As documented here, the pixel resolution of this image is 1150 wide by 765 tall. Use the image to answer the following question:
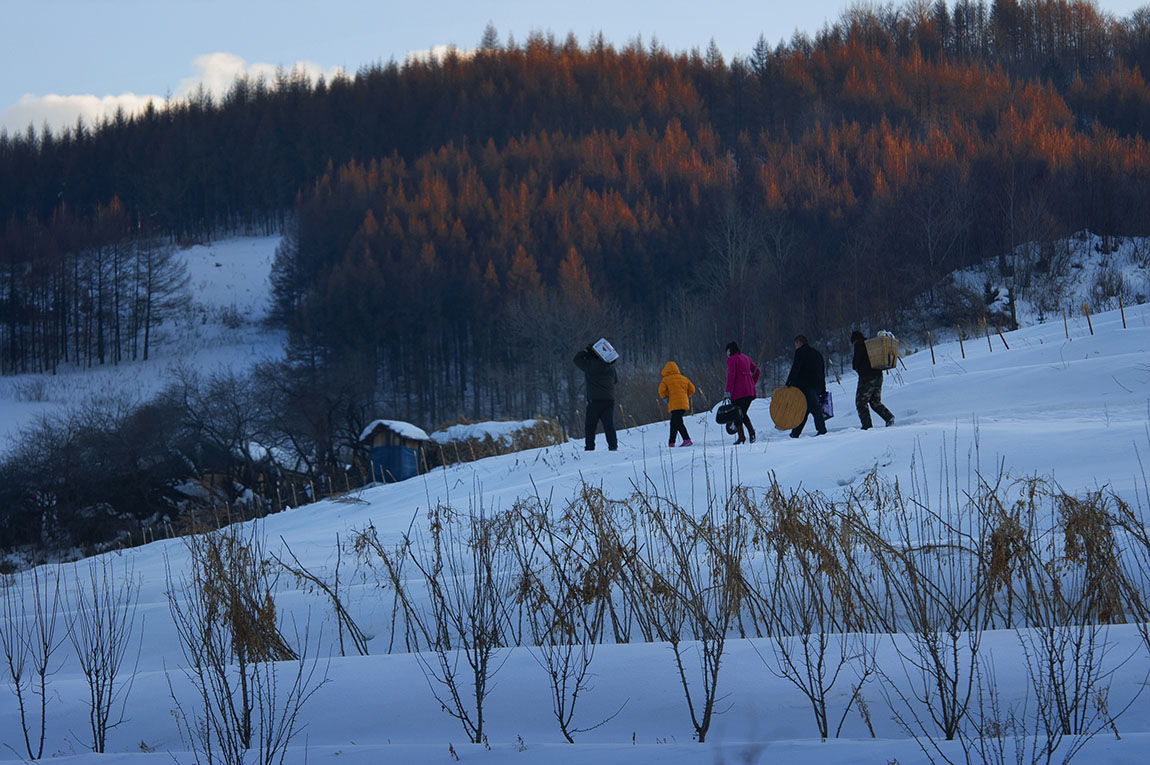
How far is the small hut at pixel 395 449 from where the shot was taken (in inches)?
1046

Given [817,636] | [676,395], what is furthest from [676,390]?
[817,636]

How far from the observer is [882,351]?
1288 cm

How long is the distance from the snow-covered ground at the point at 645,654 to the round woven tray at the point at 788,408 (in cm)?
38

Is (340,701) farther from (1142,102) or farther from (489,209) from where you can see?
(1142,102)

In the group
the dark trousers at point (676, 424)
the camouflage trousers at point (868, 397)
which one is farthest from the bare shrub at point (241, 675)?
the camouflage trousers at point (868, 397)

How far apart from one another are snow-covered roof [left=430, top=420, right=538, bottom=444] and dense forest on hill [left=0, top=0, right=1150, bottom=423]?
4.84m

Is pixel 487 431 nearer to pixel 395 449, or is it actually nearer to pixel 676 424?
pixel 395 449

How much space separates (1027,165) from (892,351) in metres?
45.2

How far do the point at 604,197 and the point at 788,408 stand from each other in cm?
4895

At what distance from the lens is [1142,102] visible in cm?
6269

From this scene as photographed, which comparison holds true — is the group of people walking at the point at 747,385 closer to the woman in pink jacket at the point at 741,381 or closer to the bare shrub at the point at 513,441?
the woman in pink jacket at the point at 741,381

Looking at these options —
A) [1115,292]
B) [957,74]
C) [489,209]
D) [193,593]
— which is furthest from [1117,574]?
[957,74]

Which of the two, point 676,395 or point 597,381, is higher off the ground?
point 597,381

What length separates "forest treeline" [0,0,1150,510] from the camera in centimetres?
4712
